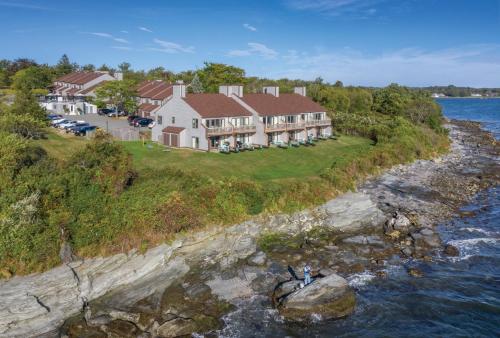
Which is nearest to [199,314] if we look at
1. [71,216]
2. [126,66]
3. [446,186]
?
[71,216]

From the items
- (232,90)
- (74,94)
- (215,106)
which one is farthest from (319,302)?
(74,94)

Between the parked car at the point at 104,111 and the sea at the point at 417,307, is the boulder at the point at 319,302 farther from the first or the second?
the parked car at the point at 104,111

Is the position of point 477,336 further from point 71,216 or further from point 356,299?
point 71,216

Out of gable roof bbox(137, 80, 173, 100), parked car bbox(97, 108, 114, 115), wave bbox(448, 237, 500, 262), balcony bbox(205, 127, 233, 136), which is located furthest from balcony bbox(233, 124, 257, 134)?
parked car bbox(97, 108, 114, 115)

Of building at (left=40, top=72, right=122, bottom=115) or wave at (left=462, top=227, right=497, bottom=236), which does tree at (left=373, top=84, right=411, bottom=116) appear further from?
wave at (left=462, top=227, right=497, bottom=236)

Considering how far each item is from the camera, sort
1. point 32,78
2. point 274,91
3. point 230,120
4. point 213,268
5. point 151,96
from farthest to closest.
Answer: point 32,78
point 151,96
point 274,91
point 230,120
point 213,268

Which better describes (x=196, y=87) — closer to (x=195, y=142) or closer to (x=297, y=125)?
(x=297, y=125)

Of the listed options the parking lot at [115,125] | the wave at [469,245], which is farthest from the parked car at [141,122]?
the wave at [469,245]
